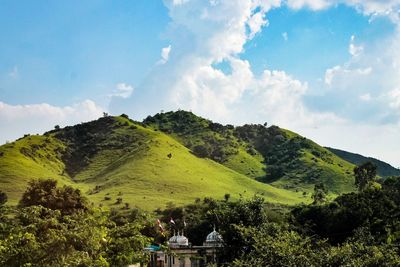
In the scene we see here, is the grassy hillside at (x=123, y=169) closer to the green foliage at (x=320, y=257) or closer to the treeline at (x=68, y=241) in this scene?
the green foliage at (x=320, y=257)

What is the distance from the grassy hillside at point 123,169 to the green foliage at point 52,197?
4597cm

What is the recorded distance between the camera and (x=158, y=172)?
143500 mm

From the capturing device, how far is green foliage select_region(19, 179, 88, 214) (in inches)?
2574

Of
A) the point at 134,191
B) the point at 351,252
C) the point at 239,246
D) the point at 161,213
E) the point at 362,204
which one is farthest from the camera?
the point at 134,191

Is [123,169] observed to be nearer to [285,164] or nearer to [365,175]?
[285,164]

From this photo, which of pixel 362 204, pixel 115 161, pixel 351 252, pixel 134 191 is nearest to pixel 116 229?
pixel 351 252

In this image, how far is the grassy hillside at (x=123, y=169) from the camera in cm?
12719

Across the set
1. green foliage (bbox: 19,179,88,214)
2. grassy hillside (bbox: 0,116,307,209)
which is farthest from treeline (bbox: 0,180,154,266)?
grassy hillside (bbox: 0,116,307,209)

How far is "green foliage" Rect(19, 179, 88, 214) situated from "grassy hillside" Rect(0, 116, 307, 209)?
151 ft

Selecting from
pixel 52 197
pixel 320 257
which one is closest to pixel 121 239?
Answer: pixel 320 257

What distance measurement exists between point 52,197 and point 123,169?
8258 centimetres

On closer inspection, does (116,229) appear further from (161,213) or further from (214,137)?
(214,137)

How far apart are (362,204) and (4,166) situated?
87.5 m

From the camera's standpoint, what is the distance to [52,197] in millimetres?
65875
